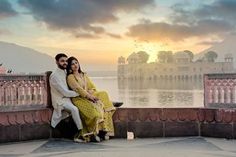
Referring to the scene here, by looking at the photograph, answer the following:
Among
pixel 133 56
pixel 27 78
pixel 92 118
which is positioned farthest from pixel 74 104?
pixel 133 56

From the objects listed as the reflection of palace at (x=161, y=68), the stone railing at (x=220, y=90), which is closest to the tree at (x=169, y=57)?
the reflection of palace at (x=161, y=68)

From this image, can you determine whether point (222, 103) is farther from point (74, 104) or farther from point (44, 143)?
point (44, 143)

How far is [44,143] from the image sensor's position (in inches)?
185

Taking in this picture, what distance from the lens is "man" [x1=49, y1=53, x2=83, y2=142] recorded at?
15.4ft

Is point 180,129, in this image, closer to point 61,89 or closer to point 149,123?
point 149,123

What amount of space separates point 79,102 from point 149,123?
990mm

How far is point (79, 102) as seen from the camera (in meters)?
4.79

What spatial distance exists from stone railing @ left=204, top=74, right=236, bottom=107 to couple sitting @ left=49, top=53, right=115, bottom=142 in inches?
51.0

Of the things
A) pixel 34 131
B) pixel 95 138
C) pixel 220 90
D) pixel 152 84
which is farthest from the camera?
pixel 152 84

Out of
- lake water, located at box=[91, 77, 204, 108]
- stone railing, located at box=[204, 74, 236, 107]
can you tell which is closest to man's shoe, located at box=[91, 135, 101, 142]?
stone railing, located at box=[204, 74, 236, 107]

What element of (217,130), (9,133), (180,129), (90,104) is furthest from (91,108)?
(217,130)

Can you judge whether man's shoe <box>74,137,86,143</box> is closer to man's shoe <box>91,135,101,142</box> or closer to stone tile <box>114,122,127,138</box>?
man's shoe <box>91,135,101,142</box>

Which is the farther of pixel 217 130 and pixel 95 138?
pixel 217 130

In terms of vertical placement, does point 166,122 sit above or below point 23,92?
below
